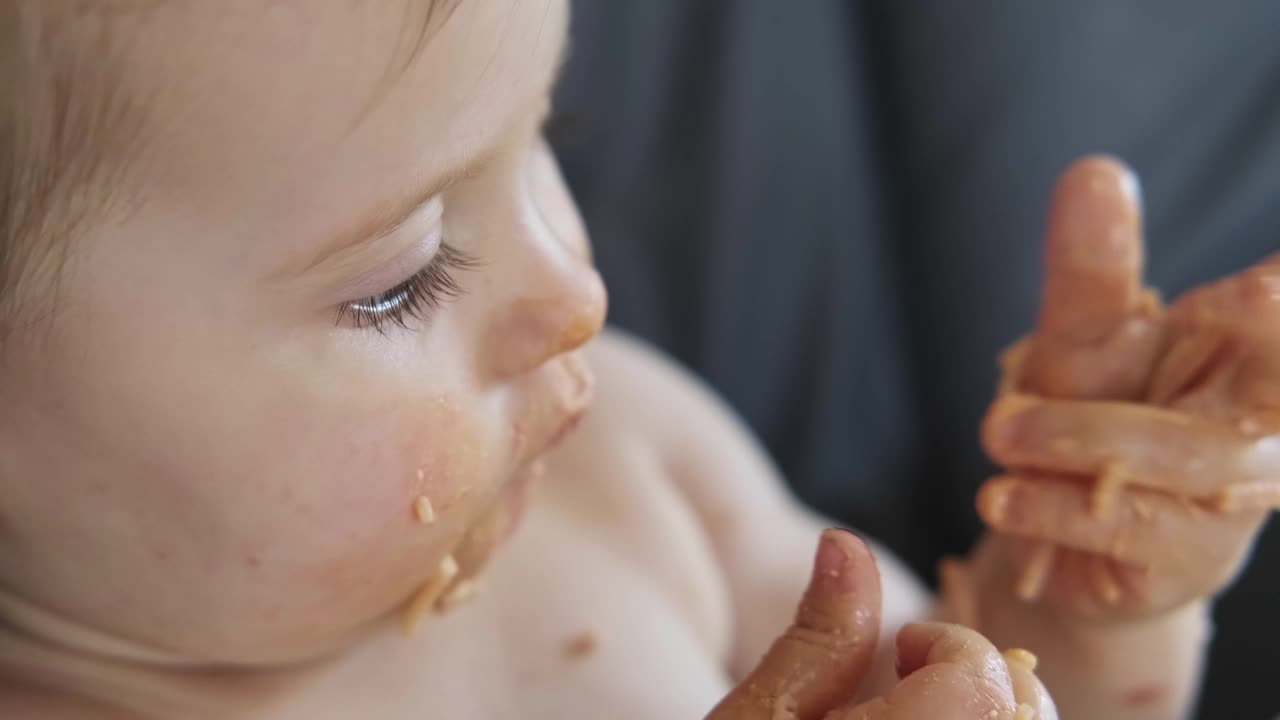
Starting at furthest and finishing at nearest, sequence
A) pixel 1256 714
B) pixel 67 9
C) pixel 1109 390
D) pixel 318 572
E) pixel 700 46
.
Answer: pixel 700 46 → pixel 1256 714 → pixel 1109 390 → pixel 318 572 → pixel 67 9

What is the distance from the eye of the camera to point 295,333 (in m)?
0.40

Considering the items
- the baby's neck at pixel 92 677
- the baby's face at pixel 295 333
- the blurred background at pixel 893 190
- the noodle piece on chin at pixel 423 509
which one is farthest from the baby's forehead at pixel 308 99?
the blurred background at pixel 893 190

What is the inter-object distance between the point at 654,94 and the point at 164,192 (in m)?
0.53

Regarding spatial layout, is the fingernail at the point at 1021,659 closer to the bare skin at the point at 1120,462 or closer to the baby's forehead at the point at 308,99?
the bare skin at the point at 1120,462

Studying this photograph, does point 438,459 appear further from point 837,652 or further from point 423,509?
point 837,652

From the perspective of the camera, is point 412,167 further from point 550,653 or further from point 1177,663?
point 1177,663

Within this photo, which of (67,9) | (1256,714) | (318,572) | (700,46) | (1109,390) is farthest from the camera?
(700,46)

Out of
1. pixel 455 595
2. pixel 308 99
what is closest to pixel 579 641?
pixel 455 595

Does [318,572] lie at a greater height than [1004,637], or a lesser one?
greater

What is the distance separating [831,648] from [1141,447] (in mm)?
181

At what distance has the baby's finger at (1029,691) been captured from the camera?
0.41m

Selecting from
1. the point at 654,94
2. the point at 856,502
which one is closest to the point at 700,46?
the point at 654,94

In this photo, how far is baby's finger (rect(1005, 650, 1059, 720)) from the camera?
0.41 metres

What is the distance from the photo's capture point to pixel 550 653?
591 millimetres
